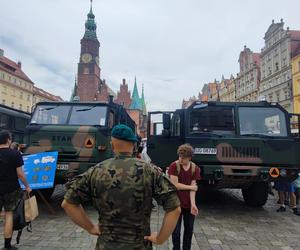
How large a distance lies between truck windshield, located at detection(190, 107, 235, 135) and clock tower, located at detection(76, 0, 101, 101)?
197 feet

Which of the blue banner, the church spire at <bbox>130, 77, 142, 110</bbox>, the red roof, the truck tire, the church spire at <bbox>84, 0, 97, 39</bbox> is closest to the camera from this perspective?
the blue banner

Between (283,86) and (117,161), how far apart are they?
4515 cm

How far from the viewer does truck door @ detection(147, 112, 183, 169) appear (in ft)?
25.0

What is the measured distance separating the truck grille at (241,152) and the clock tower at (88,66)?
60799 millimetres

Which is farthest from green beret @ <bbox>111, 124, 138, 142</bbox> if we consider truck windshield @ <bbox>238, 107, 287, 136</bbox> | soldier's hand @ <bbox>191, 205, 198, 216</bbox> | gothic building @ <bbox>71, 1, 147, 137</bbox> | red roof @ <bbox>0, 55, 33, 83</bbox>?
gothic building @ <bbox>71, 1, 147, 137</bbox>

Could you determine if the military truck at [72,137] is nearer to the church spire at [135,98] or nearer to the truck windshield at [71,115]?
the truck windshield at [71,115]

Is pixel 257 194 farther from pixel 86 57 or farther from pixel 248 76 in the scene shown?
pixel 86 57

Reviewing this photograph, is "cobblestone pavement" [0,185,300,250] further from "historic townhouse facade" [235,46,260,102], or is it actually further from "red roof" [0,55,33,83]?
"red roof" [0,55,33,83]

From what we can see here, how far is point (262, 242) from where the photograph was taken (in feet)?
17.5

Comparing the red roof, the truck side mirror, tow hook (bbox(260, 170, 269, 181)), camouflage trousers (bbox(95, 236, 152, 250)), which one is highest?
the red roof

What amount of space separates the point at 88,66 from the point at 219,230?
211ft

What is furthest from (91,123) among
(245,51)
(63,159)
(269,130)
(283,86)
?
(245,51)

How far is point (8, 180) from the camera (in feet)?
15.4

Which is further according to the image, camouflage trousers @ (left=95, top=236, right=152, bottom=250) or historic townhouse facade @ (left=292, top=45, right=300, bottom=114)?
historic townhouse facade @ (left=292, top=45, right=300, bottom=114)
